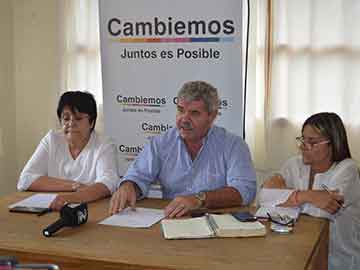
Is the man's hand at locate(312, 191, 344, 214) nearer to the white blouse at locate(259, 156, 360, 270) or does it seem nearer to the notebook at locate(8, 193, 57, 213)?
the white blouse at locate(259, 156, 360, 270)

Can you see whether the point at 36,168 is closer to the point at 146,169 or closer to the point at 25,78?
the point at 146,169

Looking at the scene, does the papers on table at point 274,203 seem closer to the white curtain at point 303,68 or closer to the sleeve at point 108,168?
the sleeve at point 108,168

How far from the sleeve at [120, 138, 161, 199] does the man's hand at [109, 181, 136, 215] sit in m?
0.08

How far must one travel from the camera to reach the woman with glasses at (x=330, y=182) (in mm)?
2375

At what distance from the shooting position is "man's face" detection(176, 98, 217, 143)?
2.56 m

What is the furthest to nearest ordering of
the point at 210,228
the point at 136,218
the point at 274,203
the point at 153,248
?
the point at 274,203
the point at 136,218
the point at 210,228
the point at 153,248

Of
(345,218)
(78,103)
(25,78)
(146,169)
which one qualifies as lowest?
(345,218)

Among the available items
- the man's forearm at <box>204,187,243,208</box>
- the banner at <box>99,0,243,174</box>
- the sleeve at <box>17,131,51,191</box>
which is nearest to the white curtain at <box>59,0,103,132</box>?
the banner at <box>99,0,243,174</box>

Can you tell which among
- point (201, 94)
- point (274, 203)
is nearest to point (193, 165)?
point (201, 94)

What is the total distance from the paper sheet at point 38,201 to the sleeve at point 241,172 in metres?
0.82

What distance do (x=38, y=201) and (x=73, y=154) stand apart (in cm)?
48

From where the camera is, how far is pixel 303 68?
3746mm

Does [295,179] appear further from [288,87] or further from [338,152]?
[288,87]

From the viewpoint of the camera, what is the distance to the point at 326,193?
230cm
